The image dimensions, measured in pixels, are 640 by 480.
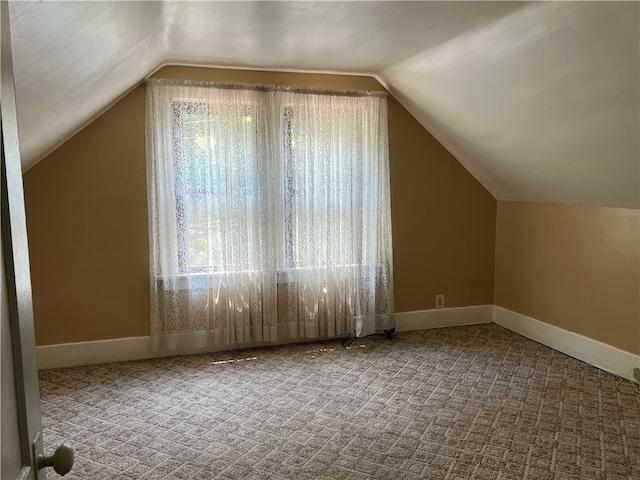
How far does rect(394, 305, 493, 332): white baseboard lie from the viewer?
14.1 feet

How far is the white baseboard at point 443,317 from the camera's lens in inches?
170

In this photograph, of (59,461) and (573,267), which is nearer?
(59,461)

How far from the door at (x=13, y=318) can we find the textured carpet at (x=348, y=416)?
1.58 metres

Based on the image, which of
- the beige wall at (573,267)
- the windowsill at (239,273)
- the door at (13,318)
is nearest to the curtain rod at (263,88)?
the windowsill at (239,273)

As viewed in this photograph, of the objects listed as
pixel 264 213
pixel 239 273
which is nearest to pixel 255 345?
pixel 239 273

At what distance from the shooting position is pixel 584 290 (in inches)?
140

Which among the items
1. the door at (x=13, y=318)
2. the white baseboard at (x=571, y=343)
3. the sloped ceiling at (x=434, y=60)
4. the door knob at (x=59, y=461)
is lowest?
the white baseboard at (x=571, y=343)

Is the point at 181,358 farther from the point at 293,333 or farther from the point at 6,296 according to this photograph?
the point at 6,296

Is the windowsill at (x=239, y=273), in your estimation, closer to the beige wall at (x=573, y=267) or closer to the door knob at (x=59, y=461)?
the beige wall at (x=573, y=267)

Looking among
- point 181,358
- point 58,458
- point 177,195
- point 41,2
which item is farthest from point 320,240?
point 58,458

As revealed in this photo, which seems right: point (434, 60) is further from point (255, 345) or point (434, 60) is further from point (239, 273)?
point (255, 345)

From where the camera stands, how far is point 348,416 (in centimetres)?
280

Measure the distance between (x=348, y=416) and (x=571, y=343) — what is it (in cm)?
195

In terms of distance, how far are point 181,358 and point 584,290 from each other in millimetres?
3038
